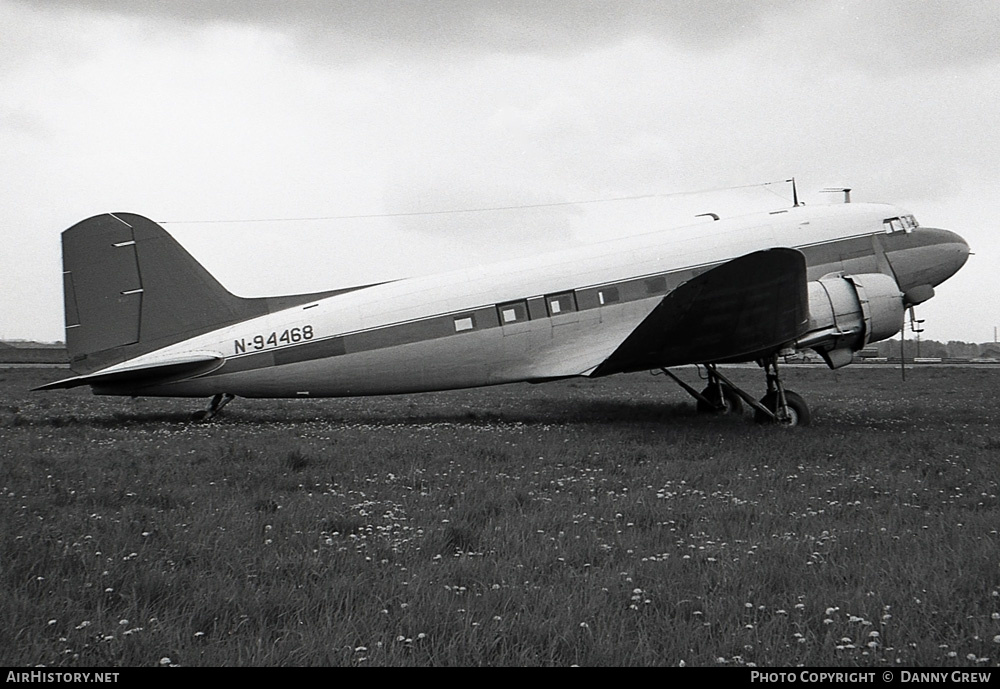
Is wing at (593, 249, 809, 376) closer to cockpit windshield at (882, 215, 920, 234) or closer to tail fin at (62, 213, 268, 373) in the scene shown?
cockpit windshield at (882, 215, 920, 234)

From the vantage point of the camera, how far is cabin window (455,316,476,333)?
11.5 m

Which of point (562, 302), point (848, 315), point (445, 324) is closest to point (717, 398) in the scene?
point (848, 315)

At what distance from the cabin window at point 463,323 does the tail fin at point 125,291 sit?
12.3 ft

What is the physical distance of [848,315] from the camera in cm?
1124

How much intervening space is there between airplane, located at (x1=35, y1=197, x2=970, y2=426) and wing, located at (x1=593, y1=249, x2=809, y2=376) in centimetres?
4

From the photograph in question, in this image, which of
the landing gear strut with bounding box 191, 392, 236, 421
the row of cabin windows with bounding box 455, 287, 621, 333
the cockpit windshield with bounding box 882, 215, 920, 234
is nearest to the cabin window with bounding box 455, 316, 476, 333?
the row of cabin windows with bounding box 455, 287, 621, 333

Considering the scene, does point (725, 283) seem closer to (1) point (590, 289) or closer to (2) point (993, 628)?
(1) point (590, 289)

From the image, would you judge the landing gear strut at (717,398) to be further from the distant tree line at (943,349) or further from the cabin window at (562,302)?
the distant tree line at (943,349)

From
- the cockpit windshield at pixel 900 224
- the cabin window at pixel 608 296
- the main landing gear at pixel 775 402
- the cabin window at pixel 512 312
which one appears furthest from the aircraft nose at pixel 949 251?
the cabin window at pixel 512 312

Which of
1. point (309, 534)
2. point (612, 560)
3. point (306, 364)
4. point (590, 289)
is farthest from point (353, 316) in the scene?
point (612, 560)

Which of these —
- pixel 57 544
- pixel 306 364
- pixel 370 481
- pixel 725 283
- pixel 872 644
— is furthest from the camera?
pixel 306 364
